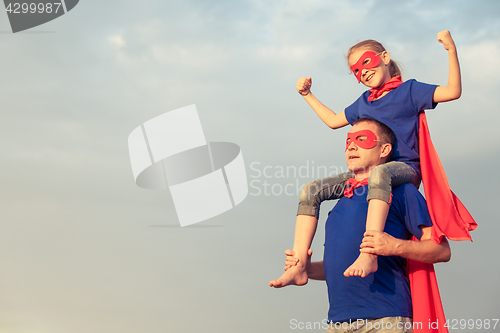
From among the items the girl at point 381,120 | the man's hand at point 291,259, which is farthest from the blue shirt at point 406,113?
the man's hand at point 291,259

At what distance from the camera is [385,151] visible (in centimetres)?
401

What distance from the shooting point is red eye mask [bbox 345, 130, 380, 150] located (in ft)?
13.0

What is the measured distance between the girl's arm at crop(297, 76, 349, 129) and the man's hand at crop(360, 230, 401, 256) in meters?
1.50

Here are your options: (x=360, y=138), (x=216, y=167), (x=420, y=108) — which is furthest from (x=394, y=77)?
(x=216, y=167)

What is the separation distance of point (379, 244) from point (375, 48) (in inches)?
77.3

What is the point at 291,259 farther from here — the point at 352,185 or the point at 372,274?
the point at 352,185

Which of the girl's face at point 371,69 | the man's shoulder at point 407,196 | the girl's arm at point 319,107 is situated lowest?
the man's shoulder at point 407,196

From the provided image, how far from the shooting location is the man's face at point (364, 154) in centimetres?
398

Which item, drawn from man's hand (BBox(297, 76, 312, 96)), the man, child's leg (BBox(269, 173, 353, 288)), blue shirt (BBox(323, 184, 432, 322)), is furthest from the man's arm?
man's hand (BBox(297, 76, 312, 96))

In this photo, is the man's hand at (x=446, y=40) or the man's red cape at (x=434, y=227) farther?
the man's hand at (x=446, y=40)

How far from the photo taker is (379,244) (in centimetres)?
343

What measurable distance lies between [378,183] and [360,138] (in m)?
0.55

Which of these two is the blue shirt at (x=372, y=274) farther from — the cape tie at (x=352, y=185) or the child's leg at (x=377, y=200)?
the child's leg at (x=377, y=200)

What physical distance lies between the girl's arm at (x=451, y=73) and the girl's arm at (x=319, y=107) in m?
1.09
